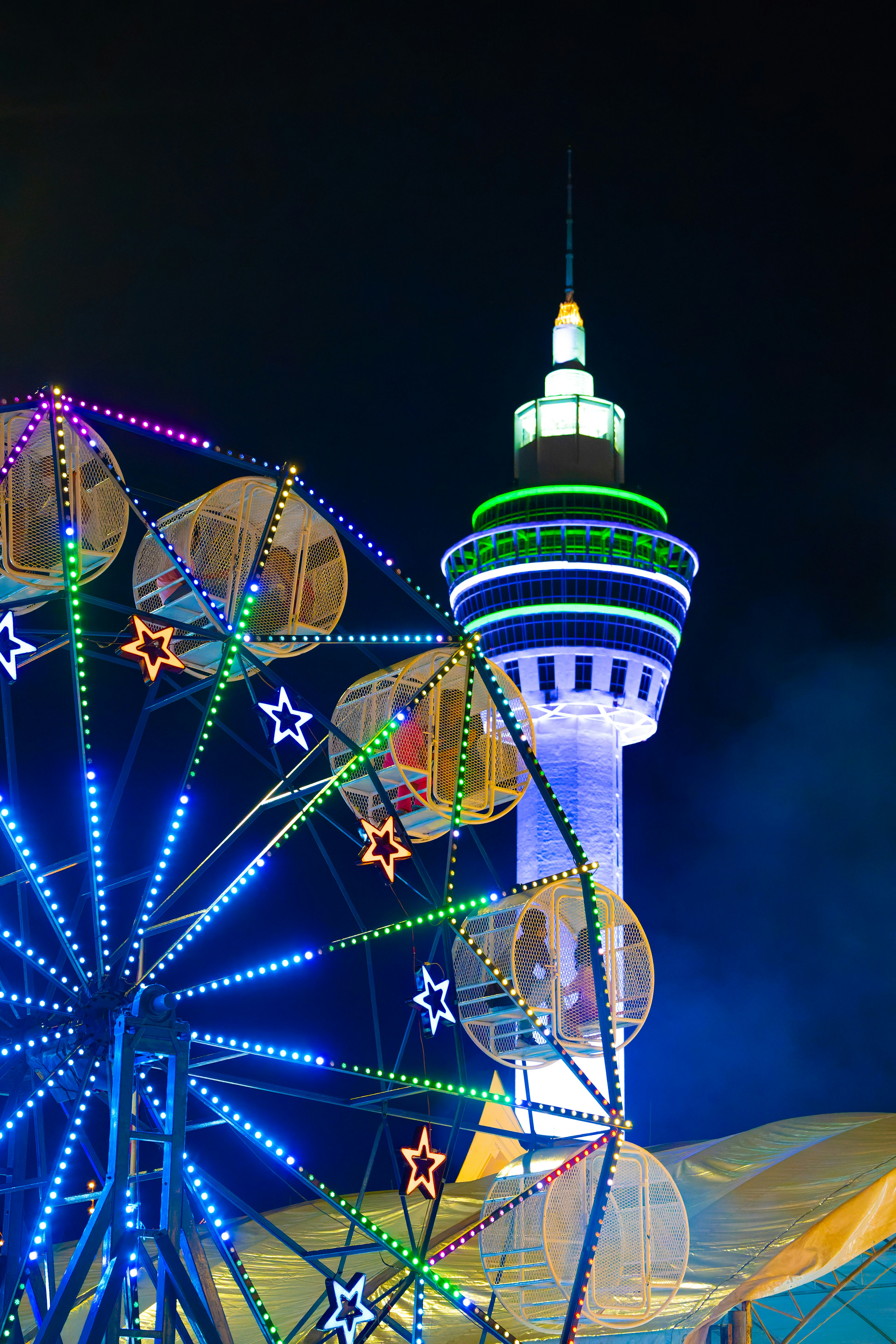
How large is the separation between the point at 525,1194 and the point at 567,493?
56.4 meters

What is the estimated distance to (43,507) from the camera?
23094mm

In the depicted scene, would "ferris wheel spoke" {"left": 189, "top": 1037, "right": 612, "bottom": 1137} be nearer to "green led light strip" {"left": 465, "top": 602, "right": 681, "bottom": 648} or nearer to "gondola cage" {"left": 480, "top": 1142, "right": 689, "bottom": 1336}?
"gondola cage" {"left": 480, "top": 1142, "right": 689, "bottom": 1336}

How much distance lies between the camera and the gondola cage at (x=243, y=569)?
25.3 m

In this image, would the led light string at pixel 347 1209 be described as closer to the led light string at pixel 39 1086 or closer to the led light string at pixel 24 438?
the led light string at pixel 39 1086

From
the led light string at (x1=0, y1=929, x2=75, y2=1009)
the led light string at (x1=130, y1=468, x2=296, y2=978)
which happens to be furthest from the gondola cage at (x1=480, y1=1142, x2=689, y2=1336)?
the led light string at (x1=0, y1=929, x2=75, y2=1009)

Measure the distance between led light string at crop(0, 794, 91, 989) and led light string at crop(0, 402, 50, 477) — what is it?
4589mm

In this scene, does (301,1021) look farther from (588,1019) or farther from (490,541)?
(588,1019)

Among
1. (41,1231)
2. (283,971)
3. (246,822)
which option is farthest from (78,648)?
A: (41,1231)

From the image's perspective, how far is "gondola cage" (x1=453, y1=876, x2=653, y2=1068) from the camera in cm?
3098

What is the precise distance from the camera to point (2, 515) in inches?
891

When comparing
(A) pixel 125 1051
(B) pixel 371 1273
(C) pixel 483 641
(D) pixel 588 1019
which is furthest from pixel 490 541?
(A) pixel 125 1051

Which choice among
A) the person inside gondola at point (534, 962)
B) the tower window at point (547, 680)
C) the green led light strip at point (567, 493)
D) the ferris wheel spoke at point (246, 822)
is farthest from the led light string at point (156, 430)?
the green led light strip at point (567, 493)

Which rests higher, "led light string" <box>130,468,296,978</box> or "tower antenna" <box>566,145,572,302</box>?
"tower antenna" <box>566,145,572,302</box>

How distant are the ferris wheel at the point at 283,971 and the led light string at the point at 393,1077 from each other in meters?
0.07
